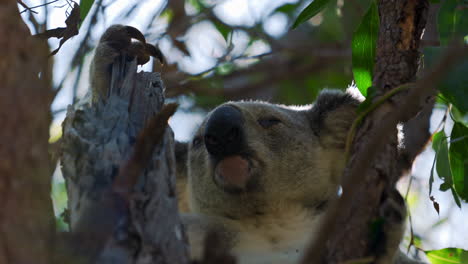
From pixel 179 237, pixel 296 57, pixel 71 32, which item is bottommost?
pixel 296 57

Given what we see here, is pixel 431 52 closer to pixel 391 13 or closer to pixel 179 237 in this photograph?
pixel 391 13

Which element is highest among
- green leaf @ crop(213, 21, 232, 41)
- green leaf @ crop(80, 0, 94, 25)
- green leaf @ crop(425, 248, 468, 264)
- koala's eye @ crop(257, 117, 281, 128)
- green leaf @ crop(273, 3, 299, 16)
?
green leaf @ crop(80, 0, 94, 25)

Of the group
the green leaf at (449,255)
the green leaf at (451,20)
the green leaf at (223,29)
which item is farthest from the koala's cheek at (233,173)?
the green leaf at (223,29)

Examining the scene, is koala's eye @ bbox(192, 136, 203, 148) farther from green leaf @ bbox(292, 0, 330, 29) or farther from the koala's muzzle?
green leaf @ bbox(292, 0, 330, 29)

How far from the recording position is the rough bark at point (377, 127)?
1714mm

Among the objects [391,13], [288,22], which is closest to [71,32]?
[391,13]

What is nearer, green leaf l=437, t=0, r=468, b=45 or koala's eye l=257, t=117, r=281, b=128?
green leaf l=437, t=0, r=468, b=45

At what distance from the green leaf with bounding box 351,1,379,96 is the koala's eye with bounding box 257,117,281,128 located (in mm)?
639

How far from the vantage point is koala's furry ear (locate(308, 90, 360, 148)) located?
3127mm

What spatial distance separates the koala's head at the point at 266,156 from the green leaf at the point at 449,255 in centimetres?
55

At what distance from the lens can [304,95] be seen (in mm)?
6871

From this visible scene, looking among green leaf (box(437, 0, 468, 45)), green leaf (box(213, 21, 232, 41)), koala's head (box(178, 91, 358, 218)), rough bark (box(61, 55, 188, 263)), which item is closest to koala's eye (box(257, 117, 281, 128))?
koala's head (box(178, 91, 358, 218))

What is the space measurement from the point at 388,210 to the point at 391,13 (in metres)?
0.76

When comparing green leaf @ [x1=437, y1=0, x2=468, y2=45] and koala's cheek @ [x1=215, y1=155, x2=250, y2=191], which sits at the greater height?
green leaf @ [x1=437, y1=0, x2=468, y2=45]
